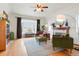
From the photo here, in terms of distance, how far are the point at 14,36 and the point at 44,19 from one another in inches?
39.4

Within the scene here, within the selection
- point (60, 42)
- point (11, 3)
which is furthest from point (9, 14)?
point (60, 42)

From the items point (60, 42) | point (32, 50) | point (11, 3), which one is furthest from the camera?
point (60, 42)

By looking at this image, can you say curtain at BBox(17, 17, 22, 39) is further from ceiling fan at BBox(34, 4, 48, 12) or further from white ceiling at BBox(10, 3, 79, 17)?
ceiling fan at BBox(34, 4, 48, 12)

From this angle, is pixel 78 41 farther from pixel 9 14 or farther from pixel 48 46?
pixel 9 14

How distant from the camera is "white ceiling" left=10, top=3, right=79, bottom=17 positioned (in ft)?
9.64

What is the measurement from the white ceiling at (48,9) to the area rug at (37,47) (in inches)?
30.7

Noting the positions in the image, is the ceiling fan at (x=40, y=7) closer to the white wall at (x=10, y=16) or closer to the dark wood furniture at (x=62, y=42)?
the white wall at (x=10, y=16)

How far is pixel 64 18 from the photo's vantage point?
3080mm

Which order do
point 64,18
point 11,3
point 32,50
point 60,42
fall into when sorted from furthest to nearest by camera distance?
point 60,42 → point 32,50 → point 64,18 → point 11,3

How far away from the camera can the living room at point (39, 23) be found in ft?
9.91

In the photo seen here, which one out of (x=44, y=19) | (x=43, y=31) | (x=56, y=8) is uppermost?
(x=56, y=8)

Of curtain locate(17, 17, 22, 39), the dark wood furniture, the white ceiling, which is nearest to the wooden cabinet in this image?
curtain locate(17, 17, 22, 39)

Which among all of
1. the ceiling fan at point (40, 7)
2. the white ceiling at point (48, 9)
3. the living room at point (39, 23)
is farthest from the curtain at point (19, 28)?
the ceiling fan at point (40, 7)

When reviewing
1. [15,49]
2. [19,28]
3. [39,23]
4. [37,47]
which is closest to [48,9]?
[39,23]
